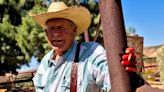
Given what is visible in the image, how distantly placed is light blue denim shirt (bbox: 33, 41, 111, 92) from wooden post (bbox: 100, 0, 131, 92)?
59 centimetres

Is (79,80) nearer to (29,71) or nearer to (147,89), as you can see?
(147,89)

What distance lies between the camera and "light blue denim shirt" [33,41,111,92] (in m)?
2.57

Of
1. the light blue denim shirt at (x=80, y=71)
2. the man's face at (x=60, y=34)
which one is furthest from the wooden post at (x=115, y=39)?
the man's face at (x=60, y=34)

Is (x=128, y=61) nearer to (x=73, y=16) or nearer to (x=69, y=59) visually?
(x=69, y=59)

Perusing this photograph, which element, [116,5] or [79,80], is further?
[79,80]

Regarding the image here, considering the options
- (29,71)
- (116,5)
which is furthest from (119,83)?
(29,71)

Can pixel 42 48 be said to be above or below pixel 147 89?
above

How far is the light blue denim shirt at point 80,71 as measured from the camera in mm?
2574

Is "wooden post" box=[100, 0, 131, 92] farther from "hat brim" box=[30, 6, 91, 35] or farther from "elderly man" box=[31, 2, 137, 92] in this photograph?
"hat brim" box=[30, 6, 91, 35]

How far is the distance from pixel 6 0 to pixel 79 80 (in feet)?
54.1

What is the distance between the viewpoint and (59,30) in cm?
279

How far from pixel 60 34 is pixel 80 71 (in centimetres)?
30

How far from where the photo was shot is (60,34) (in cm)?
279

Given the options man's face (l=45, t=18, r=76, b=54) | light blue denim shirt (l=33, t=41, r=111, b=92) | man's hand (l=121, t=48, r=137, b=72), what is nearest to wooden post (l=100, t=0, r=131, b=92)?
man's hand (l=121, t=48, r=137, b=72)
